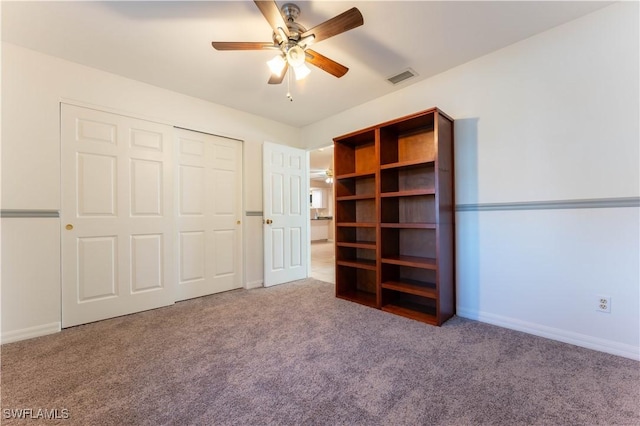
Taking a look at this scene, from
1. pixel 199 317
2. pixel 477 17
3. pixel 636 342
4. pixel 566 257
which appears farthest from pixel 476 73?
pixel 199 317

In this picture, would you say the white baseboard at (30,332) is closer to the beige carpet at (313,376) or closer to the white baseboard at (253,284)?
the beige carpet at (313,376)

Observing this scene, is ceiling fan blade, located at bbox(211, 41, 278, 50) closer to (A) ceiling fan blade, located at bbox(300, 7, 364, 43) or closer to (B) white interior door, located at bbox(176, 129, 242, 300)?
(A) ceiling fan blade, located at bbox(300, 7, 364, 43)

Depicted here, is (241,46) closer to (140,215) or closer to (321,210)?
(140,215)

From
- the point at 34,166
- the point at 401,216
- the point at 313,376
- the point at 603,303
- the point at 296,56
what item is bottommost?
the point at 313,376

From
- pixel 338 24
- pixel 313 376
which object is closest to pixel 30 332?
pixel 313 376

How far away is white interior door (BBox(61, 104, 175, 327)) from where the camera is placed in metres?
2.30

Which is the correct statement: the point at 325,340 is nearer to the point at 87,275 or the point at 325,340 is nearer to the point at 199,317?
the point at 199,317

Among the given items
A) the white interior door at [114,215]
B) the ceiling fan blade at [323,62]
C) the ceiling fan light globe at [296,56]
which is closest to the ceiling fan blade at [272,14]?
the ceiling fan light globe at [296,56]

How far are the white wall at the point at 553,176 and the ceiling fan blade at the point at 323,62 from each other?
1228 mm

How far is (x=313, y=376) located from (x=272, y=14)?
7.15 ft

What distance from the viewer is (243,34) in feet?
6.58

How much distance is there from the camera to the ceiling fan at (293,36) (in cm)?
150

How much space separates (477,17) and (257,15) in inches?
62.7

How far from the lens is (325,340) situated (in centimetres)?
199
